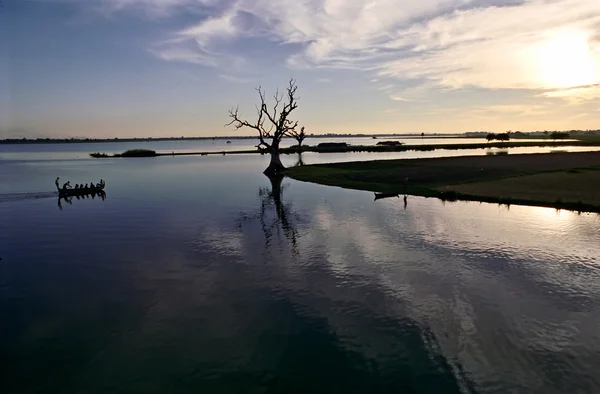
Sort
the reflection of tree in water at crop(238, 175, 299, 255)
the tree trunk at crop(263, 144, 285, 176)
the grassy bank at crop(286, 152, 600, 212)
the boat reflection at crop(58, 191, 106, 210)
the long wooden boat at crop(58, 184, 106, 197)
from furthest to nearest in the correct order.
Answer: the tree trunk at crop(263, 144, 285, 176), the long wooden boat at crop(58, 184, 106, 197), the boat reflection at crop(58, 191, 106, 210), the grassy bank at crop(286, 152, 600, 212), the reflection of tree in water at crop(238, 175, 299, 255)

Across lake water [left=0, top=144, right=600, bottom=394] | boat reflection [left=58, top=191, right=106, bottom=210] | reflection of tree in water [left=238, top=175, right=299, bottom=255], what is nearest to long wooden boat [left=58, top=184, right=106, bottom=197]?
boat reflection [left=58, top=191, right=106, bottom=210]

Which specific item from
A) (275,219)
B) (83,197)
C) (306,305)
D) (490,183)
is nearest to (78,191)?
(83,197)

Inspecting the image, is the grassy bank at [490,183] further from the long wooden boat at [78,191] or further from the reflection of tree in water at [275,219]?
the long wooden boat at [78,191]

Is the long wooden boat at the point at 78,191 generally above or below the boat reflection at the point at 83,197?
above

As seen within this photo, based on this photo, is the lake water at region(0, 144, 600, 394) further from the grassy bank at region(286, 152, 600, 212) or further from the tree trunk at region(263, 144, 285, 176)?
the tree trunk at region(263, 144, 285, 176)

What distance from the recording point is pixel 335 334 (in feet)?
51.3

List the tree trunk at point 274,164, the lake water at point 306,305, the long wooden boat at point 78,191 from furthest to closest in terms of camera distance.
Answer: the tree trunk at point 274,164
the long wooden boat at point 78,191
the lake water at point 306,305

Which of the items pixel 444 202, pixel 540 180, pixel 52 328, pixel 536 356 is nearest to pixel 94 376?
pixel 52 328

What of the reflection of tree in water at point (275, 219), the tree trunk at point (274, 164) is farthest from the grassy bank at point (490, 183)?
the reflection of tree in water at point (275, 219)

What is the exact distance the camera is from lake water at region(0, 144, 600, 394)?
13.2 metres

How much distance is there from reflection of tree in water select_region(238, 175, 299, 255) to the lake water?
0.32 meters

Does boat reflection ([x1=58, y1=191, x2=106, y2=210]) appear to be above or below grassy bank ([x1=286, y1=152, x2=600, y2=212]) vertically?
below

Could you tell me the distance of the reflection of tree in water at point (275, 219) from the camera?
1186 inches

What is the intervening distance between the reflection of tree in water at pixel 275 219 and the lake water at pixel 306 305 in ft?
1.06
